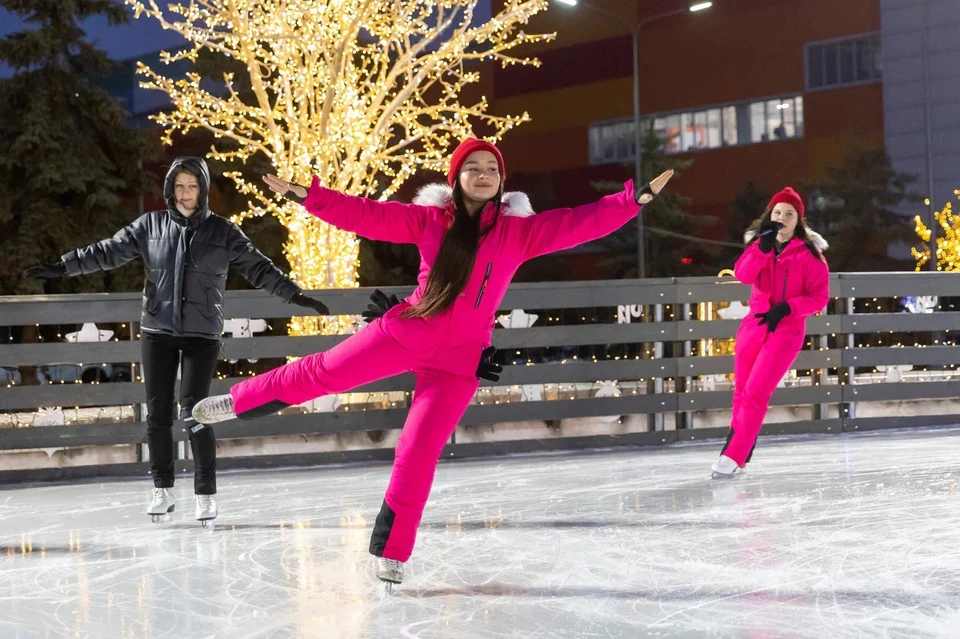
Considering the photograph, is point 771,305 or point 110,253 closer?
point 110,253

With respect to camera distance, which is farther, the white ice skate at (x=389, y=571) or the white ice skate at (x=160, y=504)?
the white ice skate at (x=160, y=504)

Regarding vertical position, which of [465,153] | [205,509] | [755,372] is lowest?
[205,509]

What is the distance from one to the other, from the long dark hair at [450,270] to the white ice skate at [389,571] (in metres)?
0.82

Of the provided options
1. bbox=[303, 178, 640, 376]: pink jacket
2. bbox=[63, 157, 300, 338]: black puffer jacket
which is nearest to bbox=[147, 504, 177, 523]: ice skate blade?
bbox=[63, 157, 300, 338]: black puffer jacket

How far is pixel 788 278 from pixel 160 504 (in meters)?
3.60

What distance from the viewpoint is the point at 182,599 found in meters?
3.54

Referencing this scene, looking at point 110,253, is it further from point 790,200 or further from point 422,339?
point 790,200

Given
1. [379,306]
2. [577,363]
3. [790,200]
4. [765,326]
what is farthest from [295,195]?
[577,363]

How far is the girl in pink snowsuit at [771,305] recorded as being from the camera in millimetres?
6180

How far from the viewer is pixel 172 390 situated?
16.4 feet

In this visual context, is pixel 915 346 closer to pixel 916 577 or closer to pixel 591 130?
pixel 916 577

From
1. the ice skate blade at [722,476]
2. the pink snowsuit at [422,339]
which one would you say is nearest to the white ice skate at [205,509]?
the pink snowsuit at [422,339]

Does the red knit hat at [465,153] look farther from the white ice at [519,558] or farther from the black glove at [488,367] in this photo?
the white ice at [519,558]

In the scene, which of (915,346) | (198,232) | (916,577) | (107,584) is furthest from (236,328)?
(915,346)
